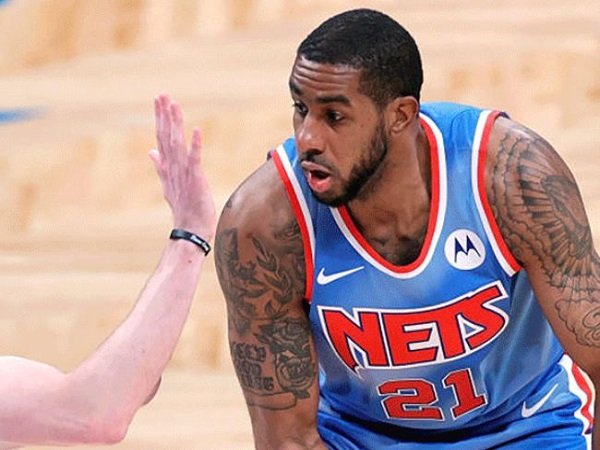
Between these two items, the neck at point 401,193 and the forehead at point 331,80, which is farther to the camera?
the neck at point 401,193

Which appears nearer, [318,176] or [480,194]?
[318,176]

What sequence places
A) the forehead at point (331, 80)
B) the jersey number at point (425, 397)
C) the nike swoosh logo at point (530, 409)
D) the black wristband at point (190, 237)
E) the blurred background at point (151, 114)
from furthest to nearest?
the blurred background at point (151, 114) < the nike swoosh logo at point (530, 409) < the jersey number at point (425, 397) < the forehead at point (331, 80) < the black wristband at point (190, 237)

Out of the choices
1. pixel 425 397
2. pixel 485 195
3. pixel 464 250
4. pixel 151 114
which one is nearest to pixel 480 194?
pixel 485 195

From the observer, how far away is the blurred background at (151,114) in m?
5.06

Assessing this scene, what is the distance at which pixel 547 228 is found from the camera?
3014 mm

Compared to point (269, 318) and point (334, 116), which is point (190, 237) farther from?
point (269, 318)

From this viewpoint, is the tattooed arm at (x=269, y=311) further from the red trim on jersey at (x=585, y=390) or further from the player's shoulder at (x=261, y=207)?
the red trim on jersey at (x=585, y=390)

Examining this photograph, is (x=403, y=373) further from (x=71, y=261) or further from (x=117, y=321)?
(x=71, y=261)

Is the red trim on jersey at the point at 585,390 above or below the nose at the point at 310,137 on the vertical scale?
below

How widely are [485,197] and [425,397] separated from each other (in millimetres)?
429

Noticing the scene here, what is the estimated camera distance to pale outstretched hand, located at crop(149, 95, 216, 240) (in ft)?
8.87

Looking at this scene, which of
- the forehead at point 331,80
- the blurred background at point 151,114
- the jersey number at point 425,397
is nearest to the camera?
the forehead at point 331,80

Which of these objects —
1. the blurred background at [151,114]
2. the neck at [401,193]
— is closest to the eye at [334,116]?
the neck at [401,193]

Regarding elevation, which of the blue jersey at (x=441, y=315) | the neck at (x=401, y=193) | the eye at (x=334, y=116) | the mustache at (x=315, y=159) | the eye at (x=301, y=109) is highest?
the eye at (x=301, y=109)
